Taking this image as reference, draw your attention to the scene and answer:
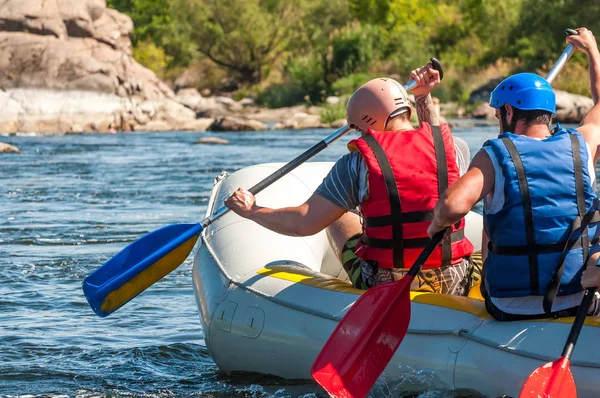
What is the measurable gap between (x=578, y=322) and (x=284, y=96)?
26304mm

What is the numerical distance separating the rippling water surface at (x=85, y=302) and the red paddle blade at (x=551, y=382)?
1.44 ft

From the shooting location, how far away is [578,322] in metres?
2.65

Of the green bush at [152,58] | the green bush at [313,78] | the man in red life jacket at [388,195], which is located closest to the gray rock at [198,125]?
the green bush at [313,78]

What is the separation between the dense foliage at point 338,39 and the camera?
2789 cm

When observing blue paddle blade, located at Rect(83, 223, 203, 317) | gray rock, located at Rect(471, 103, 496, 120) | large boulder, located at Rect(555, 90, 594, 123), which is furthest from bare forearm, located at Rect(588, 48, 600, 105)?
gray rock, located at Rect(471, 103, 496, 120)

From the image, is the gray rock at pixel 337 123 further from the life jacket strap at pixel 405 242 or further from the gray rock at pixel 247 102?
the life jacket strap at pixel 405 242

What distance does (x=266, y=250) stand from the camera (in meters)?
3.96

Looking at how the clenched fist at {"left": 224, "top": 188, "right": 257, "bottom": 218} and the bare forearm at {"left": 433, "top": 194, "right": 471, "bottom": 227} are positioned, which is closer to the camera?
the bare forearm at {"left": 433, "top": 194, "right": 471, "bottom": 227}

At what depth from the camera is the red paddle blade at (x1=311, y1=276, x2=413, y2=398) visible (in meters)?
2.98

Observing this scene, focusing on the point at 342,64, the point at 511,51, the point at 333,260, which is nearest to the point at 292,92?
the point at 342,64

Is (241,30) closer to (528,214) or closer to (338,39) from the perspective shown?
(338,39)

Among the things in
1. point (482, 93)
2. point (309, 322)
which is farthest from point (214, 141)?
point (309, 322)

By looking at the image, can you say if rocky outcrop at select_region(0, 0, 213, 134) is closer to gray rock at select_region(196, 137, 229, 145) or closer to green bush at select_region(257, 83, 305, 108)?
green bush at select_region(257, 83, 305, 108)

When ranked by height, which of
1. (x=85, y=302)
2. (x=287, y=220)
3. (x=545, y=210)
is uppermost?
(x=545, y=210)
